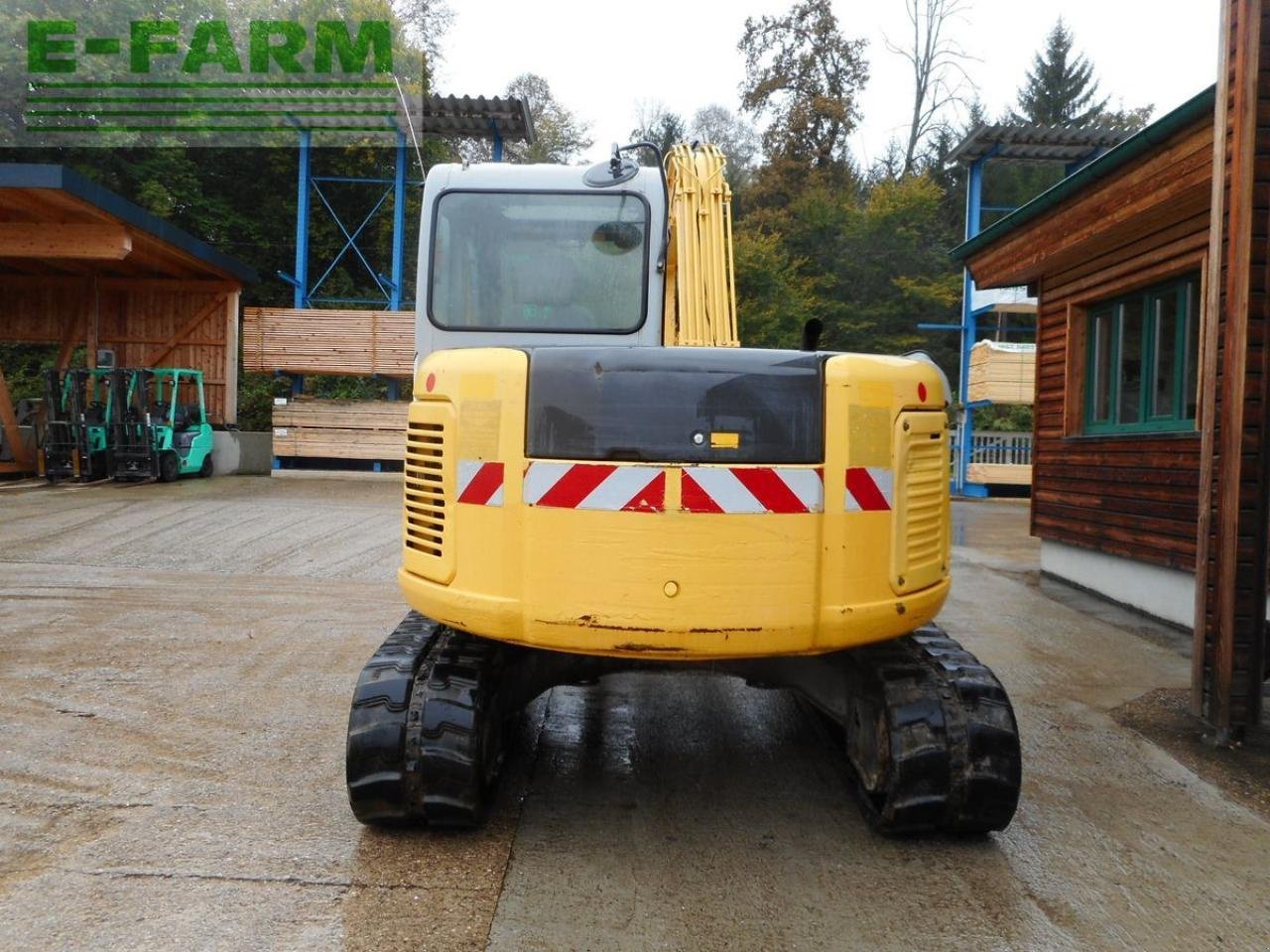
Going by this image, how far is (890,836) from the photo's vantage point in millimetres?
4090

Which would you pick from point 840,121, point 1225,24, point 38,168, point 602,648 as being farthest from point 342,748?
point 840,121

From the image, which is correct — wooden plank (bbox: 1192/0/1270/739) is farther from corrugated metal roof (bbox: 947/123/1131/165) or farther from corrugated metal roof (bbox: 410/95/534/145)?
corrugated metal roof (bbox: 947/123/1131/165)

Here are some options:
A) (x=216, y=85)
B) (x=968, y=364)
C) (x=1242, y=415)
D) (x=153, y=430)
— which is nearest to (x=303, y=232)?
(x=216, y=85)

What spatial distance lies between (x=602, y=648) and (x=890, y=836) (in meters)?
1.46

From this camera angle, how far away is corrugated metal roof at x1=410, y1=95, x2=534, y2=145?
21.3m

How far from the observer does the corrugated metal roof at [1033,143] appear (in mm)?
22891

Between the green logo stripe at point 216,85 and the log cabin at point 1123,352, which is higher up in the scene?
the green logo stripe at point 216,85

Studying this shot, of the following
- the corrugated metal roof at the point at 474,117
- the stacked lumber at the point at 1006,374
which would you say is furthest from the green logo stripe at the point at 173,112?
the stacked lumber at the point at 1006,374

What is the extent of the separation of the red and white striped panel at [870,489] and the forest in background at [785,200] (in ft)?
83.9

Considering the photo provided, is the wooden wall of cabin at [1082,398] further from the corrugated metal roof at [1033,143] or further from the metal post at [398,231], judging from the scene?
the metal post at [398,231]

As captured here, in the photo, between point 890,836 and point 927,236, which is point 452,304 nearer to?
point 890,836

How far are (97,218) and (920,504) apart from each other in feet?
54.8

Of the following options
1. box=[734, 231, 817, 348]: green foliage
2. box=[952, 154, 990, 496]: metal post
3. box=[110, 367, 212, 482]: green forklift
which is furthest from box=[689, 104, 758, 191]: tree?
box=[110, 367, 212, 482]: green forklift

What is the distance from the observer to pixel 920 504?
3.85 m
